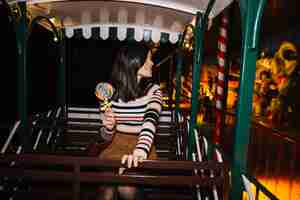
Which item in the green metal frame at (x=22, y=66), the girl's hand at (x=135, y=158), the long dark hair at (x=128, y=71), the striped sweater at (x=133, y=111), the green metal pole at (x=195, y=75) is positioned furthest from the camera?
the green metal pole at (x=195, y=75)

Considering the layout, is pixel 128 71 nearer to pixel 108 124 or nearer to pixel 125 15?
pixel 108 124

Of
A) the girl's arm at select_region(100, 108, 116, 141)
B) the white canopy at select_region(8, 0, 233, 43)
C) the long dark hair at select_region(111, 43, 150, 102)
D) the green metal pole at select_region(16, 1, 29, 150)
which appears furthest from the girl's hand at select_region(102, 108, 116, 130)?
the green metal pole at select_region(16, 1, 29, 150)

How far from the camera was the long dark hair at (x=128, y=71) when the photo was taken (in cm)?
242

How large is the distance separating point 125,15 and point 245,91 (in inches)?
127

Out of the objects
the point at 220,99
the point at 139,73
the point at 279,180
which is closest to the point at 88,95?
the point at 220,99

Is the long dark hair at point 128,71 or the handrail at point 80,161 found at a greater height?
the long dark hair at point 128,71

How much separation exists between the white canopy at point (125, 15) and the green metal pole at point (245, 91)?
1.18 meters

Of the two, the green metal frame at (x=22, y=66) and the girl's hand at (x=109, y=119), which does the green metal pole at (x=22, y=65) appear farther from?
the girl's hand at (x=109, y=119)

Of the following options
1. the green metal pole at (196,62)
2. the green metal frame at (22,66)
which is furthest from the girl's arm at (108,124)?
the green metal frame at (22,66)

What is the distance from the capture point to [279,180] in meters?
5.29

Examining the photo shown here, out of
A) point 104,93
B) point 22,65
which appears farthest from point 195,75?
point 22,65

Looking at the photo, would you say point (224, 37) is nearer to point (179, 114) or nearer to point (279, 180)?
point (179, 114)

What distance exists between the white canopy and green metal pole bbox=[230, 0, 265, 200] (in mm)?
→ 1177

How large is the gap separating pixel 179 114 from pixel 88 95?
7658mm
